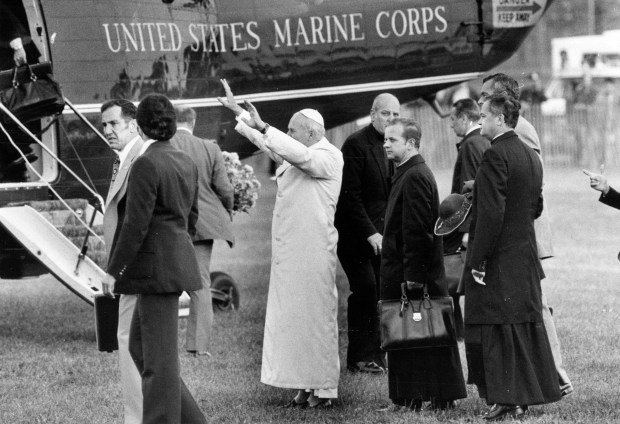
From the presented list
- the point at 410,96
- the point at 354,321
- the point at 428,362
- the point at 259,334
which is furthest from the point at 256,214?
the point at 428,362

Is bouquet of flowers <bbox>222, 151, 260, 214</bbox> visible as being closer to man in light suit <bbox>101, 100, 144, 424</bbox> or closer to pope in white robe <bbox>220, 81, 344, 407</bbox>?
pope in white robe <bbox>220, 81, 344, 407</bbox>

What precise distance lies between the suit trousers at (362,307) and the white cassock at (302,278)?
1.12 metres

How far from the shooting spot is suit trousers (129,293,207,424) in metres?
5.74

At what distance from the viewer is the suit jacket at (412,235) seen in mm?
6629

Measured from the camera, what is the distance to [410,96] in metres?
11.4

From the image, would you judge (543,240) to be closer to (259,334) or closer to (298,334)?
(298,334)

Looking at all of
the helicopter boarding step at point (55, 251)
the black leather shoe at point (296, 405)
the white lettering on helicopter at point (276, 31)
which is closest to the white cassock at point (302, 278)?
the black leather shoe at point (296, 405)

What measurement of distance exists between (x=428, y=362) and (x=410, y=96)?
5.07 m

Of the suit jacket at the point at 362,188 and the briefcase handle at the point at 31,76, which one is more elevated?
the briefcase handle at the point at 31,76

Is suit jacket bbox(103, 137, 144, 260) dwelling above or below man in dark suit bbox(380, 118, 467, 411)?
above

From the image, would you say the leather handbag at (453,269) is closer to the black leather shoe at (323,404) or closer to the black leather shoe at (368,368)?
the black leather shoe at (368,368)

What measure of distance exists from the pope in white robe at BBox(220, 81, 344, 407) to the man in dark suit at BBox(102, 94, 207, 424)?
111 centimetres

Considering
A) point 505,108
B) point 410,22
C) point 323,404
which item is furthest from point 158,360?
point 410,22

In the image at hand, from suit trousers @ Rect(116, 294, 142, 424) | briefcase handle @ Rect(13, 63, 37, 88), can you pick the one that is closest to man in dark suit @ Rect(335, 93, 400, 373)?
suit trousers @ Rect(116, 294, 142, 424)
